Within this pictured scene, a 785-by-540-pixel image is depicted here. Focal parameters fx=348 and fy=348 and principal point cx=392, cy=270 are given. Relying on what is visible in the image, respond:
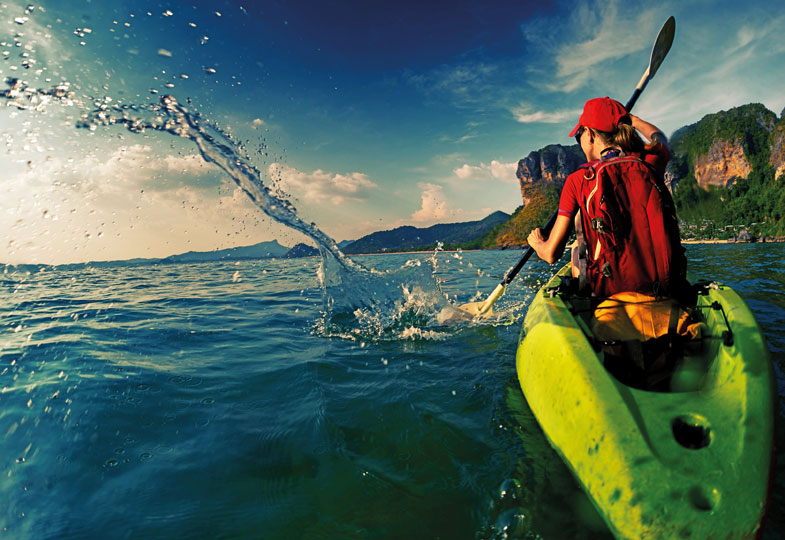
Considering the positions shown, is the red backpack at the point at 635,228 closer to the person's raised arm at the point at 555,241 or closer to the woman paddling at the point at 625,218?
the woman paddling at the point at 625,218

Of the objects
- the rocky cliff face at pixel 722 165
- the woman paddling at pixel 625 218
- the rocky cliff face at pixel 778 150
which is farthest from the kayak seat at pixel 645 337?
the rocky cliff face at pixel 722 165

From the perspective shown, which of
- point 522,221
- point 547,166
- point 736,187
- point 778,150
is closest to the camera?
point 778,150

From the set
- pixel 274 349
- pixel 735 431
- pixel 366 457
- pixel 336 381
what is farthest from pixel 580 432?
pixel 274 349

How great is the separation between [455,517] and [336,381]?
8.44 ft

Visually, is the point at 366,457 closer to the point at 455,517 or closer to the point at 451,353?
the point at 455,517

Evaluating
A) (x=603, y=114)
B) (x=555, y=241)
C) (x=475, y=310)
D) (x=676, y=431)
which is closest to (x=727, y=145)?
(x=475, y=310)

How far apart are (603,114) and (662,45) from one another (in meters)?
5.18

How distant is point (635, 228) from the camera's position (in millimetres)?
2725

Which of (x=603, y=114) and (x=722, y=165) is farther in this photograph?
(x=722, y=165)

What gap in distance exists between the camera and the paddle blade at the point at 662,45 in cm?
619

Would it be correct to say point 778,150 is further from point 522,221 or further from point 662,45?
point 662,45

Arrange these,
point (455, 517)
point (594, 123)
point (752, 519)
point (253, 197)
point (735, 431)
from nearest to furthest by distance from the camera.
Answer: point (752, 519)
point (735, 431)
point (455, 517)
point (594, 123)
point (253, 197)

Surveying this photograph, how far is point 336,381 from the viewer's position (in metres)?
4.44

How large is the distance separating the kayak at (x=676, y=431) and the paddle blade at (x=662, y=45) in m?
5.42
